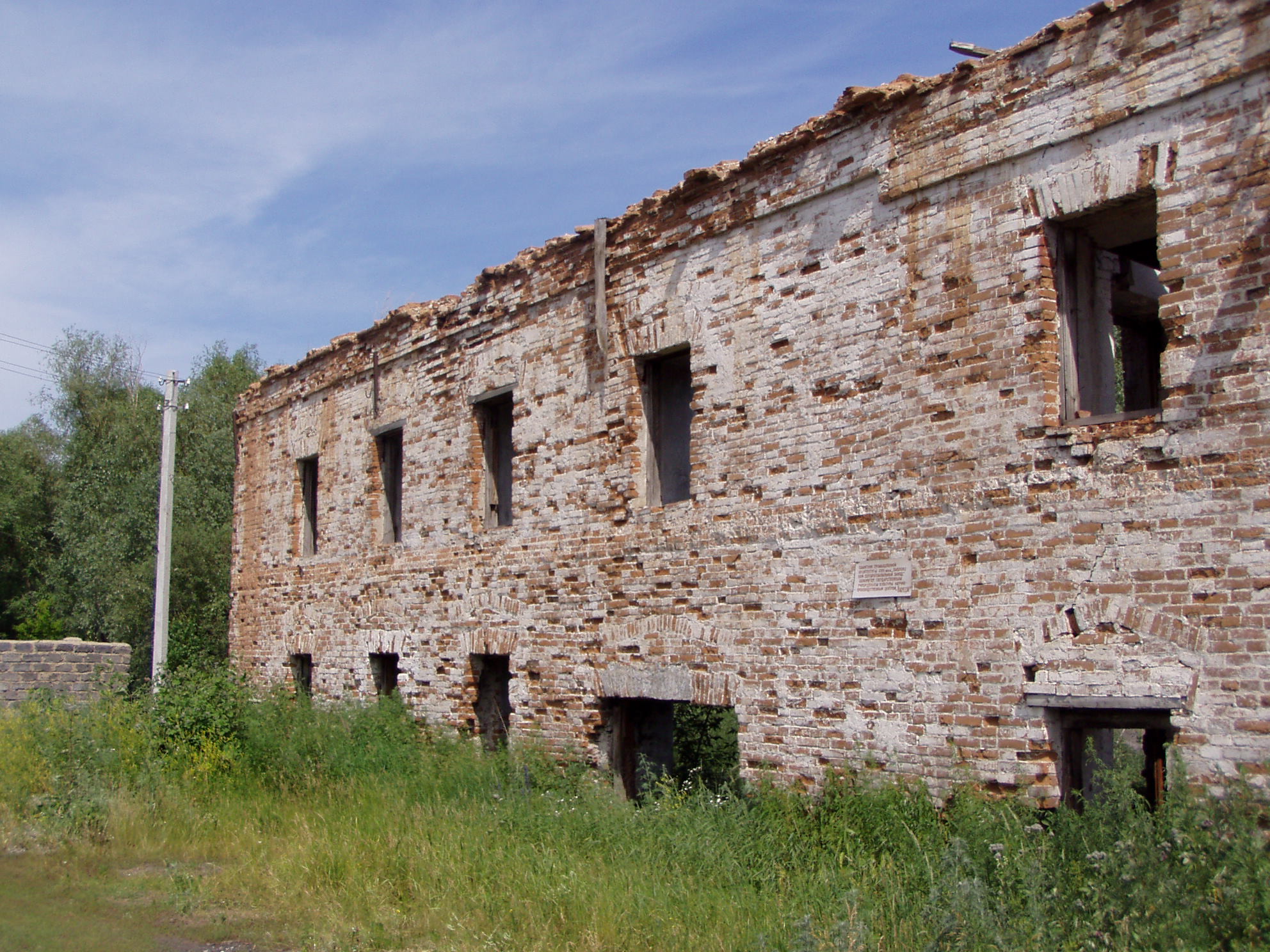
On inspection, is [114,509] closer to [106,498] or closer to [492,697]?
[106,498]

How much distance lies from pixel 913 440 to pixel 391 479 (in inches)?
300

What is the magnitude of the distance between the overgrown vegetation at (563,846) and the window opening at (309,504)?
321 cm

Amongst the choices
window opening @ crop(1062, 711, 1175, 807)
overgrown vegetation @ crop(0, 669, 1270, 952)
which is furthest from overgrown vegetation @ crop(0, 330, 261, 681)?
window opening @ crop(1062, 711, 1175, 807)

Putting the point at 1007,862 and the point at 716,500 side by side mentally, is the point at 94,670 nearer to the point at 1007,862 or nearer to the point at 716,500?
the point at 716,500

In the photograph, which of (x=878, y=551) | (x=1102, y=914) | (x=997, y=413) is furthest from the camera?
(x=878, y=551)

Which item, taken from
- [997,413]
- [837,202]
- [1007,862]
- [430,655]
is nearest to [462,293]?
[430,655]

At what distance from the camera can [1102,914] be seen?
472 centimetres

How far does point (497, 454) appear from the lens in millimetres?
11562

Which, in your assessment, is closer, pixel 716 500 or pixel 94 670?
pixel 716 500

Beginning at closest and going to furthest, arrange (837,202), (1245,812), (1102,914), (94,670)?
(1102,914) → (1245,812) → (837,202) → (94,670)

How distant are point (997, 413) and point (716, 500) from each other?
2.50 m

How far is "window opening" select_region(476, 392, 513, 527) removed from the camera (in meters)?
11.4

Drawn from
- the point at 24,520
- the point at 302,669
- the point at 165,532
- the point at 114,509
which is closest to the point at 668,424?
the point at 302,669

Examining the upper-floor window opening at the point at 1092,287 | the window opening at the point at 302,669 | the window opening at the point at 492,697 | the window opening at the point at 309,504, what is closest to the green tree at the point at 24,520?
the window opening at the point at 309,504
